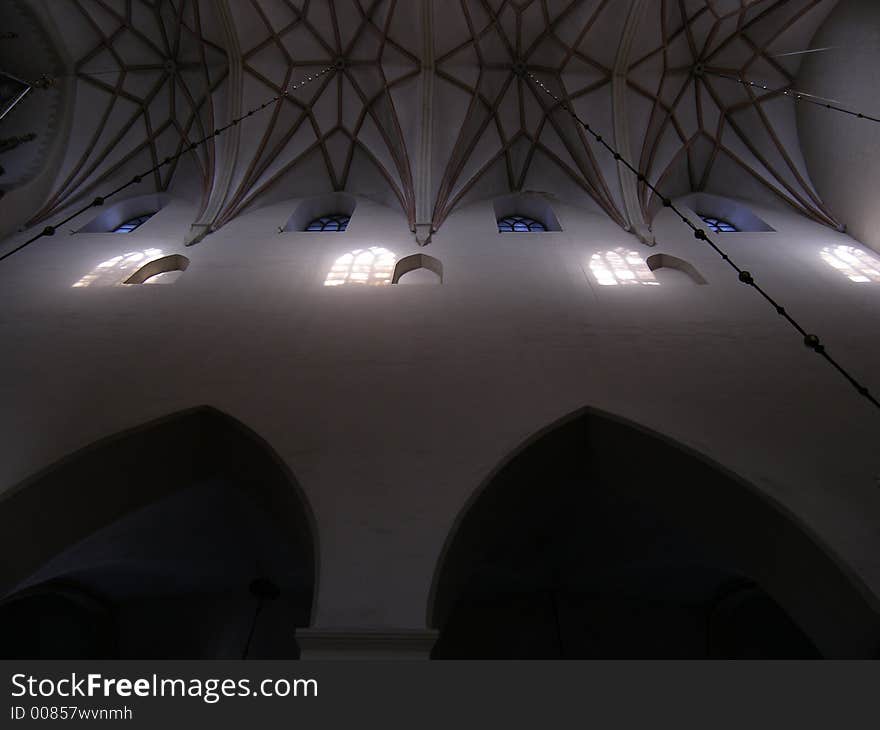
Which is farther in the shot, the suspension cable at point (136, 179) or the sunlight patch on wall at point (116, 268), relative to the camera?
the sunlight patch on wall at point (116, 268)

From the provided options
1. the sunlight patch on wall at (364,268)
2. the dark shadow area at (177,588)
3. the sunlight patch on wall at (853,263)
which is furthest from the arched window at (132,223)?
the sunlight patch on wall at (853,263)

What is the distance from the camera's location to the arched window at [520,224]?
39.5 feet

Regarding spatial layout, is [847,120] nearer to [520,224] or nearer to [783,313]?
[520,224]

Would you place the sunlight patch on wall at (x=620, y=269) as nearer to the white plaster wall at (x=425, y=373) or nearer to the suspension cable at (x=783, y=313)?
the white plaster wall at (x=425, y=373)

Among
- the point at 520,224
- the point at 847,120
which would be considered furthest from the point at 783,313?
the point at 847,120

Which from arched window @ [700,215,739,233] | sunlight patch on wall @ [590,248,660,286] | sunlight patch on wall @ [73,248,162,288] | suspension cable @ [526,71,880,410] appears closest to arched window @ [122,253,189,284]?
sunlight patch on wall @ [73,248,162,288]

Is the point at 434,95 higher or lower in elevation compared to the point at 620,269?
higher

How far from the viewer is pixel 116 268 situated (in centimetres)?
974

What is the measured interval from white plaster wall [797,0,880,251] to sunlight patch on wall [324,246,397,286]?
8.78 m

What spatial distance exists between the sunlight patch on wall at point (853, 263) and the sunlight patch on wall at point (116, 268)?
38.2ft

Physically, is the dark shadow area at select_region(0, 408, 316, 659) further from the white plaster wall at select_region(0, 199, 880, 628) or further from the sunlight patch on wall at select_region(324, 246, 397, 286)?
the sunlight patch on wall at select_region(324, 246, 397, 286)

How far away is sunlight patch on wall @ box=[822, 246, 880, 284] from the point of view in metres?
9.51

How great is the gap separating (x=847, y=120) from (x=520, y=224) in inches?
263

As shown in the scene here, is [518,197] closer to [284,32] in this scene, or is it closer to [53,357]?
[284,32]
